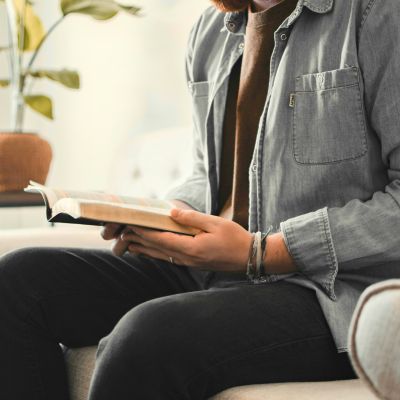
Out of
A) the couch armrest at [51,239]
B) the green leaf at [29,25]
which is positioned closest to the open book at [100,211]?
the couch armrest at [51,239]

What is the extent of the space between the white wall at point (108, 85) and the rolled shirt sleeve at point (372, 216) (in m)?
1.26

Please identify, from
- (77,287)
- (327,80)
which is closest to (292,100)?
(327,80)

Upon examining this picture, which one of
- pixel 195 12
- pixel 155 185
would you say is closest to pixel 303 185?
pixel 155 185

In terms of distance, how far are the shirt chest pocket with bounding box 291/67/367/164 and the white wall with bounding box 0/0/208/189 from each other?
4.03 ft

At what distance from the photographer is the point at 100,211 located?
0.86 m

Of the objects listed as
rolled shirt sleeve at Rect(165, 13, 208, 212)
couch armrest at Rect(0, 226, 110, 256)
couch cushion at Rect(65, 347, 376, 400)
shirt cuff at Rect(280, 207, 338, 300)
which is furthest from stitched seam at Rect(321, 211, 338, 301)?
couch armrest at Rect(0, 226, 110, 256)

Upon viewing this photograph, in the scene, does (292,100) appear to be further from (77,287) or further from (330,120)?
(77,287)

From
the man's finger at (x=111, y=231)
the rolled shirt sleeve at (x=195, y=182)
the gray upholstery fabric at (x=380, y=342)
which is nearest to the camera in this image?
the gray upholstery fabric at (x=380, y=342)

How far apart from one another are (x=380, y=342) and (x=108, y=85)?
2.31 metres

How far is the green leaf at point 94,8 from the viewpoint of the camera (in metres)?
2.07

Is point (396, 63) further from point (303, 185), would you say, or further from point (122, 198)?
point (122, 198)

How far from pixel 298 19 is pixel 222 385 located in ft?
1.66

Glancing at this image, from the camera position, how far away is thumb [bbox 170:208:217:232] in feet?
3.02

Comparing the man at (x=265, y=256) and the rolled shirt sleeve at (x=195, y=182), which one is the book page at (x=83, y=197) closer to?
the man at (x=265, y=256)
